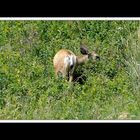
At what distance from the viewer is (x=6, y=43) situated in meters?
9.70

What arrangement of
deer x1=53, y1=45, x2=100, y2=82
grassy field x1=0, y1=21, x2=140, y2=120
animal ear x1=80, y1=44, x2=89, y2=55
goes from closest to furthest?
grassy field x1=0, y1=21, x2=140, y2=120
deer x1=53, y1=45, x2=100, y2=82
animal ear x1=80, y1=44, x2=89, y2=55

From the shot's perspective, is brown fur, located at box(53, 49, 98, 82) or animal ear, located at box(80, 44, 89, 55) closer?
brown fur, located at box(53, 49, 98, 82)

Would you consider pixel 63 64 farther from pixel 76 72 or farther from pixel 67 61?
pixel 76 72

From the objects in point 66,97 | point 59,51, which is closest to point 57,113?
point 66,97

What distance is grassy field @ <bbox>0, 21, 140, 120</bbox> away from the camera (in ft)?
29.5

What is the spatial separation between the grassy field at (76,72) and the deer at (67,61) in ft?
0.22

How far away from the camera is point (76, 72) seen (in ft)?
31.5

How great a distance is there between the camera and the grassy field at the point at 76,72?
29.5 ft

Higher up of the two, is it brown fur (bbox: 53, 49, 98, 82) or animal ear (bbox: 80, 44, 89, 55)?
animal ear (bbox: 80, 44, 89, 55)

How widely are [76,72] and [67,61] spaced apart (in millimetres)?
165

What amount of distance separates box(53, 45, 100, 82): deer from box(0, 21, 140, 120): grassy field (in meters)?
0.07

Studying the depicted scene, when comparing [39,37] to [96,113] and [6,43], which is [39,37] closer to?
[6,43]

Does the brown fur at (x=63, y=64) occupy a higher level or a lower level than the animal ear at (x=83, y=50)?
lower

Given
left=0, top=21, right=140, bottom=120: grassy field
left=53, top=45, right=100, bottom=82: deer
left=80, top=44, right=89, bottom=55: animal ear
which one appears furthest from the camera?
left=80, top=44, right=89, bottom=55: animal ear
